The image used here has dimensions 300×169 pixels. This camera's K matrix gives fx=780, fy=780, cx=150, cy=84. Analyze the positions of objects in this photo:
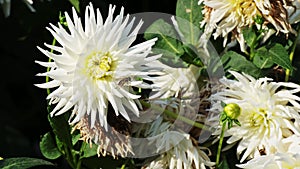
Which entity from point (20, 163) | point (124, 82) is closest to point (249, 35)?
point (124, 82)

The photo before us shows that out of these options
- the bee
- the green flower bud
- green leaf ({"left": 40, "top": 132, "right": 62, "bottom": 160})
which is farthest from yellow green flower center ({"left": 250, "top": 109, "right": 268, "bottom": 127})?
green leaf ({"left": 40, "top": 132, "right": 62, "bottom": 160})

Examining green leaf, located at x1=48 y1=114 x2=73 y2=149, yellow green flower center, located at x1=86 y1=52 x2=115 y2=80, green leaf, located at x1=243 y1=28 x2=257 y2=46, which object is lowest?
green leaf, located at x1=48 y1=114 x2=73 y2=149

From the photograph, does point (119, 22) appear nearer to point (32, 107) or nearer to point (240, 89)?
point (240, 89)

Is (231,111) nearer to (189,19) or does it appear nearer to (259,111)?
(259,111)

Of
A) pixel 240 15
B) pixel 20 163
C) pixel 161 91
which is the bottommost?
pixel 20 163

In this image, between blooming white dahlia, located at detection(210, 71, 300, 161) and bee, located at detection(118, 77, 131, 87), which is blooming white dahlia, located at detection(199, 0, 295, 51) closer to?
blooming white dahlia, located at detection(210, 71, 300, 161)
